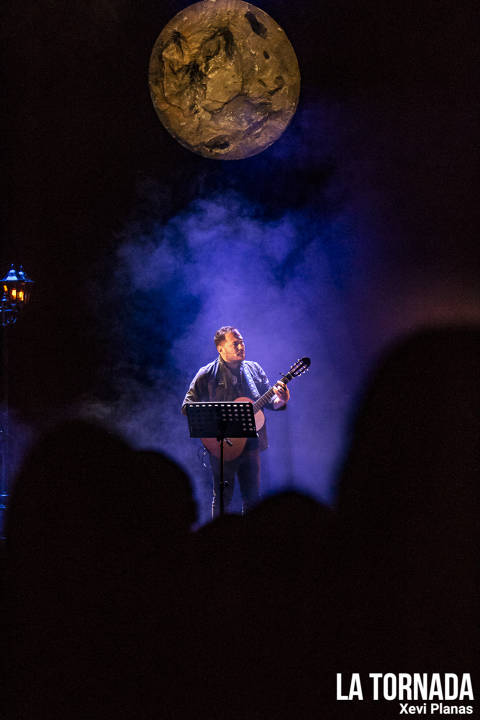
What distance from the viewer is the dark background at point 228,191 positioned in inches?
167

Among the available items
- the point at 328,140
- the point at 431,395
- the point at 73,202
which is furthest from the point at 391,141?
the point at 73,202

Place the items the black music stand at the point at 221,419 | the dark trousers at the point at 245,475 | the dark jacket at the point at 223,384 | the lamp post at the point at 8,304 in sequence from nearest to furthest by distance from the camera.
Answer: the black music stand at the point at 221,419
the dark trousers at the point at 245,475
the dark jacket at the point at 223,384
the lamp post at the point at 8,304

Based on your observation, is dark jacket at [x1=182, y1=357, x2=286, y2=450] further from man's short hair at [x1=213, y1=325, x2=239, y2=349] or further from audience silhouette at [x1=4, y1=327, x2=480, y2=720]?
audience silhouette at [x1=4, y1=327, x2=480, y2=720]

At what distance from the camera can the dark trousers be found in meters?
3.95

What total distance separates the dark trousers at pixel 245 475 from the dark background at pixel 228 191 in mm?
999

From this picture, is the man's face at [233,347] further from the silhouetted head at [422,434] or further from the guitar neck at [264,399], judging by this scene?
the silhouetted head at [422,434]

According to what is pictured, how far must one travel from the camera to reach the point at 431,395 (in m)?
4.13

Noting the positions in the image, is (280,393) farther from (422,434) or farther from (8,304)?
(8,304)

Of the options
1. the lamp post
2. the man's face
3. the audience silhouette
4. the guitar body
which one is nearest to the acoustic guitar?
the guitar body

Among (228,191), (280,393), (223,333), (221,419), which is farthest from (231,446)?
(228,191)

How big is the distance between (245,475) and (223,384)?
67cm

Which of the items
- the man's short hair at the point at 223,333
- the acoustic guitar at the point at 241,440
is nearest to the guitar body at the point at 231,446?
the acoustic guitar at the point at 241,440

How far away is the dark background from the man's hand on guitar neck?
0.95 metres

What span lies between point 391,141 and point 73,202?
2.76 m
